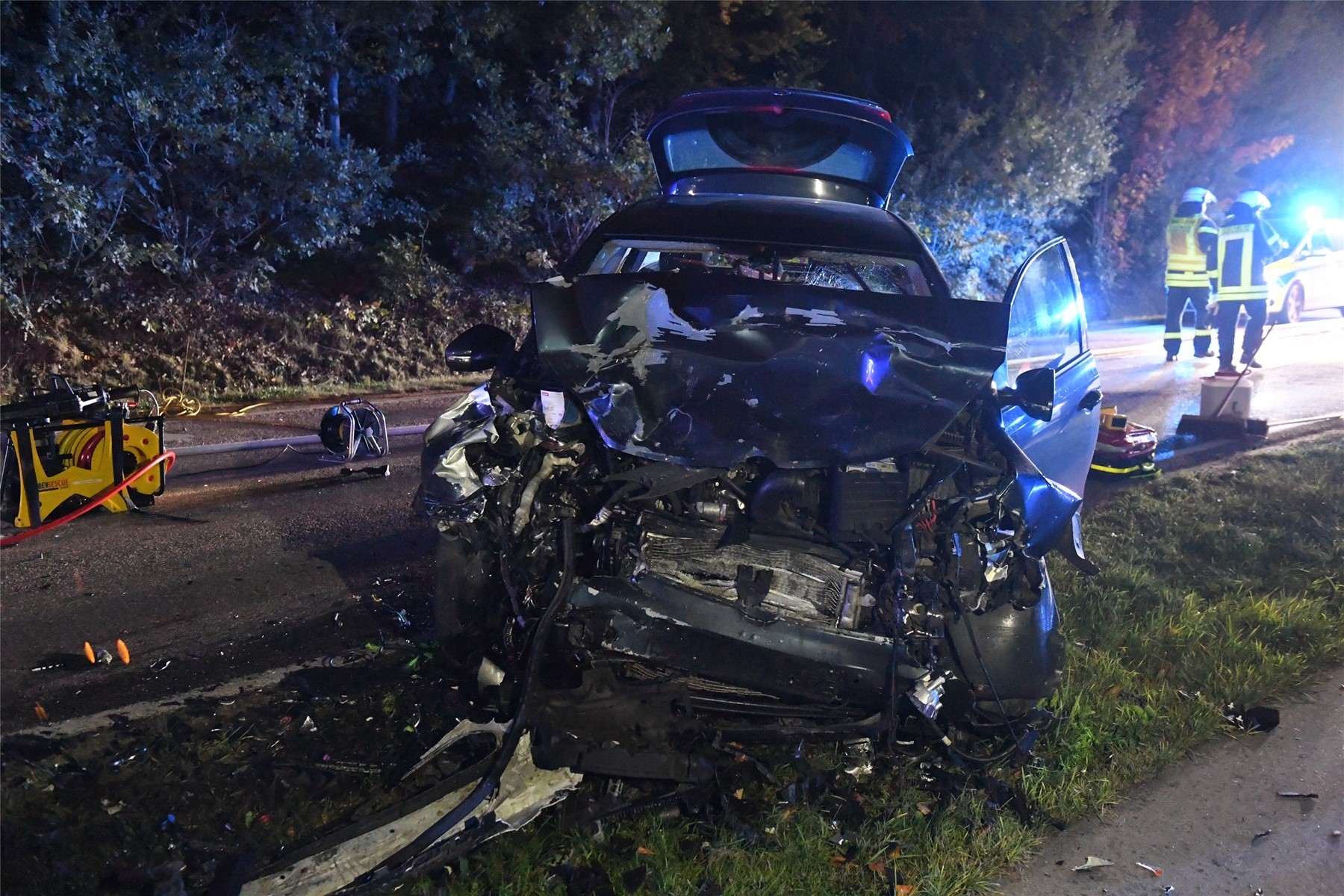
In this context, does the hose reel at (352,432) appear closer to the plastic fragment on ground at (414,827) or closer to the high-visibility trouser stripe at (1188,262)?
the plastic fragment on ground at (414,827)

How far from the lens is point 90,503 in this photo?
5254 mm

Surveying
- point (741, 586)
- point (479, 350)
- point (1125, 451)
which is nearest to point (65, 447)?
point (479, 350)

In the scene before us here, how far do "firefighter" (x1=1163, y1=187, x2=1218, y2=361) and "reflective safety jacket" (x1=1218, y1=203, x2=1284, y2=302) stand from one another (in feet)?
1.13

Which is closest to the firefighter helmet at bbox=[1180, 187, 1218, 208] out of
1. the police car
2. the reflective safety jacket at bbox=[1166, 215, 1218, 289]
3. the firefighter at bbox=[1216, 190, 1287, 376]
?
the reflective safety jacket at bbox=[1166, 215, 1218, 289]

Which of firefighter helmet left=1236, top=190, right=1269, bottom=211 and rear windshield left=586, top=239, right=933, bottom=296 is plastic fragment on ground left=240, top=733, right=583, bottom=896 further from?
firefighter helmet left=1236, top=190, right=1269, bottom=211

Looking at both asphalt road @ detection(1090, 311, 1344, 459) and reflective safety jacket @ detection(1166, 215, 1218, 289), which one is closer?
asphalt road @ detection(1090, 311, 1344, 459)

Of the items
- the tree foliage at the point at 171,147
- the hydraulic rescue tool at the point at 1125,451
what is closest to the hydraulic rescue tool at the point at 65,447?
the tree foliage at the point at 171,147

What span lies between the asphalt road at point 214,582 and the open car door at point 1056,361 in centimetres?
297

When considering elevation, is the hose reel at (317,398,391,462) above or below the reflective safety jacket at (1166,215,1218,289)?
below

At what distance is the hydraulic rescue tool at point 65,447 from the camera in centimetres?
492

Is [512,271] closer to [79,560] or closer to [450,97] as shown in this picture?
[450,97]

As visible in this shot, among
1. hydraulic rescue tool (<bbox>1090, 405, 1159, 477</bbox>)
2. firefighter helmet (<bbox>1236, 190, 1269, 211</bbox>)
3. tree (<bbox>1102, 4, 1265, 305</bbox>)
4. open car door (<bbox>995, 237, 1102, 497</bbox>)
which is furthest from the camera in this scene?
tree (<bbox>1102, 4, 1265, 305</bbox>)

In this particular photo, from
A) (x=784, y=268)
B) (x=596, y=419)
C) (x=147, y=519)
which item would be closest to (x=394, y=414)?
(x=147, y=519)

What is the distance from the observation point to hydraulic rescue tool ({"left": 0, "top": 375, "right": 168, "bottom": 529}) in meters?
4.92
